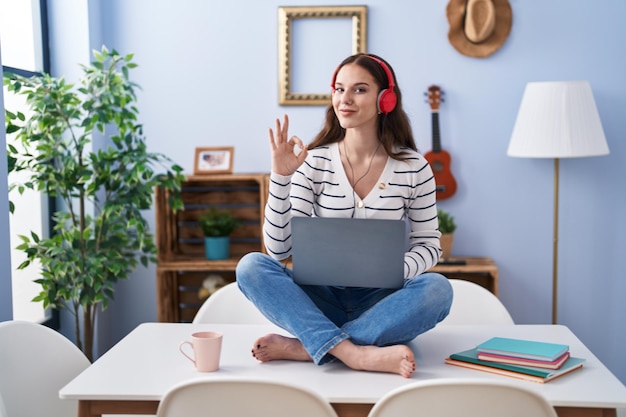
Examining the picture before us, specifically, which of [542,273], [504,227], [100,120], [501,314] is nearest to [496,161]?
[504,227]

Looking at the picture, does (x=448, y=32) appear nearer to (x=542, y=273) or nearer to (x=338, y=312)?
(x=542, y=273)

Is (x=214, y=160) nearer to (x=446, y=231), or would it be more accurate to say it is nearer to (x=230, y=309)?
(x=446, y=231)

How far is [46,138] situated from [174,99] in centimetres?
83

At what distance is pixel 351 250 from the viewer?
1606 mm

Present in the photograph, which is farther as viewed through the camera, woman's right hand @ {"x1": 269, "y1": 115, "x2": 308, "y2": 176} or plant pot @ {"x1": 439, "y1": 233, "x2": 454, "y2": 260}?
plant pot @ {"x1": 439, "y1": 233, "x2": 454, "y2": 260}

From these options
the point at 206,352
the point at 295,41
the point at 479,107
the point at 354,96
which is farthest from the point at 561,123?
the point at 206,352

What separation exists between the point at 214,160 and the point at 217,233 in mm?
348

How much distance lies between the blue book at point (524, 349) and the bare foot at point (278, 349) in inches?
14.9

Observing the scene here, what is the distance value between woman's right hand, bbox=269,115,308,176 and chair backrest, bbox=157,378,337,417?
735 mm

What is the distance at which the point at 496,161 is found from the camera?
337cm

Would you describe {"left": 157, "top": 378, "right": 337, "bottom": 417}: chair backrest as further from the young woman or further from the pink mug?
the young woman

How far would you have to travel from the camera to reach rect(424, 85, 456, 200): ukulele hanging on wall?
331cm

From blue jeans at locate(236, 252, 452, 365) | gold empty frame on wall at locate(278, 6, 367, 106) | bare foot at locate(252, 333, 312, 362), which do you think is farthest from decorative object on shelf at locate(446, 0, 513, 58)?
bare foot at locate(252, 333, 312, 362)

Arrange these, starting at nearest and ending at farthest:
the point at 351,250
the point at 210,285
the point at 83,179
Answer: the point at 351,250, the point at 83,179, the point at 210,285
